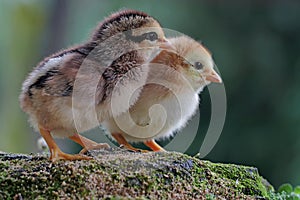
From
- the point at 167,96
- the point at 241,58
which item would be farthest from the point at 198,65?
the point at 241,58

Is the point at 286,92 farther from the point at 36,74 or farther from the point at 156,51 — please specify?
the point at 36,74

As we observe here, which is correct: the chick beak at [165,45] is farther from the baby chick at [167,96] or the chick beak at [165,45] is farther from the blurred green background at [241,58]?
the blurred green background at [241,58]

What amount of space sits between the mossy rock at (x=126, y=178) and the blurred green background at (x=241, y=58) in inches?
139

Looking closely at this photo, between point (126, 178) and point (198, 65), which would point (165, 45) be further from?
point (126, 178)

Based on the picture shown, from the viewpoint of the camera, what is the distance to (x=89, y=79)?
88.9 inches

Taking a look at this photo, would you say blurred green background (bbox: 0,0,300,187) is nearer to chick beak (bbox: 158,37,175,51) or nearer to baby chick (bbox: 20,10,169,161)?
chick beak (bbox: 158,37,175,51)

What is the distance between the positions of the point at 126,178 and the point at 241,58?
15.5 feet

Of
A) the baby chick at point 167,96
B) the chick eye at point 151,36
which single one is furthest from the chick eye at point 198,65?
the chick eye at point 151,36

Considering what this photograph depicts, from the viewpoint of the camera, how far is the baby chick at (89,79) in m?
2.23

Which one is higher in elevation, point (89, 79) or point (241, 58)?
point (89, 79)

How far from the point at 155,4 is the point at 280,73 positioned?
1.92m

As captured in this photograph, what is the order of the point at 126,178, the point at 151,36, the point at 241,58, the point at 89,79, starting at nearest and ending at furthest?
the point at 126,178, the point at 89,79, the point at 151,36, the point at 241,58

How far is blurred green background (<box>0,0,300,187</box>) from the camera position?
241 inches

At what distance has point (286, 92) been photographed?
6148 millimetres
